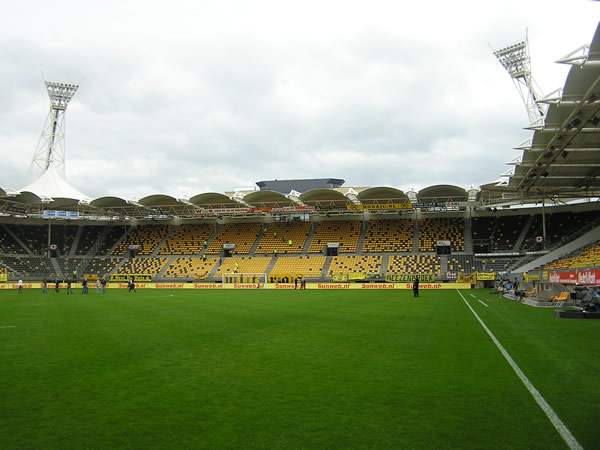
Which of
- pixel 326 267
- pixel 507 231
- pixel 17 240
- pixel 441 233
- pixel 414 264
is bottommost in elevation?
pixel 326 267

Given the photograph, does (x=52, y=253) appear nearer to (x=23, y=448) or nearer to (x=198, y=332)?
(x=198, y=332)

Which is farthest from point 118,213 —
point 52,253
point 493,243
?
point 493,243

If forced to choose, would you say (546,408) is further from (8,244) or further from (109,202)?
(8,244)

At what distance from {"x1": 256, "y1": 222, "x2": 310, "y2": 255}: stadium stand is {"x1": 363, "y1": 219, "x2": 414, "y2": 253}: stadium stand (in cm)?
887

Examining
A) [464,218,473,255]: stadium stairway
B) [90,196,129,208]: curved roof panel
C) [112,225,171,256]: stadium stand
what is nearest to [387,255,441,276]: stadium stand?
[464,218,473,255]: stadium stairway

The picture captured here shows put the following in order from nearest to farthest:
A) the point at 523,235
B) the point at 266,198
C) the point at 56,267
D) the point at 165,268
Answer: the point at 523,235 → the point at 266,198 → the point at 165,268 → the point at 56,267

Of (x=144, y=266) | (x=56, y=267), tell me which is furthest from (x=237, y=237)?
(x=56, y=267)

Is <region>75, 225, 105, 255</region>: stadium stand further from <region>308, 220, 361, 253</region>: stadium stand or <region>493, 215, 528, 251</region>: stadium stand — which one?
<region>493, 215, 528, 251</region>: stadium stand

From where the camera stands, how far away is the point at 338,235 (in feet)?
204

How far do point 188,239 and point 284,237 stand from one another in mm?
14073

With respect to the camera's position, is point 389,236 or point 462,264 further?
point 389,236

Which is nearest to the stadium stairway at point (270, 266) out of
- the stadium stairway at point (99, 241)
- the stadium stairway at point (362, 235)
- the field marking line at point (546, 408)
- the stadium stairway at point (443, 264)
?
the stadium stairway at point (362, 235)

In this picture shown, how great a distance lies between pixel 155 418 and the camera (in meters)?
5.75

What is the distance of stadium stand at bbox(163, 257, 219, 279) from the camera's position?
191 ft
